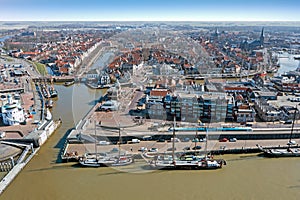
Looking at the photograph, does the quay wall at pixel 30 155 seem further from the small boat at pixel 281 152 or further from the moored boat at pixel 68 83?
the moored boat at pixel 68 83

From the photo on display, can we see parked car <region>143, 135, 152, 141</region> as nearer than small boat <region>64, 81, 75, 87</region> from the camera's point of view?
Yes

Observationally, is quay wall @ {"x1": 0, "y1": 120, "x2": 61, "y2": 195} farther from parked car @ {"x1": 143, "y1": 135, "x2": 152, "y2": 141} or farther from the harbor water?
parked car @ {"x1": 143, "y1": 135, "x2": 152, "y2": 141}

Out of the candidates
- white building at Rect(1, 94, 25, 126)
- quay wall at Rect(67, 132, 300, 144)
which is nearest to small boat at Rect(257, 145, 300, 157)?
quay wall at Rect(67, 132, 300, 144)

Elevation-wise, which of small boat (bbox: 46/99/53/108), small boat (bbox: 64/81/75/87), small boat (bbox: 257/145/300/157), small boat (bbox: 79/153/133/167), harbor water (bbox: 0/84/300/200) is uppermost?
small boat (bbox: 64/81/75/87)

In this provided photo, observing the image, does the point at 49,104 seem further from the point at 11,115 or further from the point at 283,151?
the point at 283,151

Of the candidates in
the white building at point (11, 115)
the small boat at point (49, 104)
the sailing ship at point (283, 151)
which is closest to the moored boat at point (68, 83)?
the small boat at point (49, 104)
